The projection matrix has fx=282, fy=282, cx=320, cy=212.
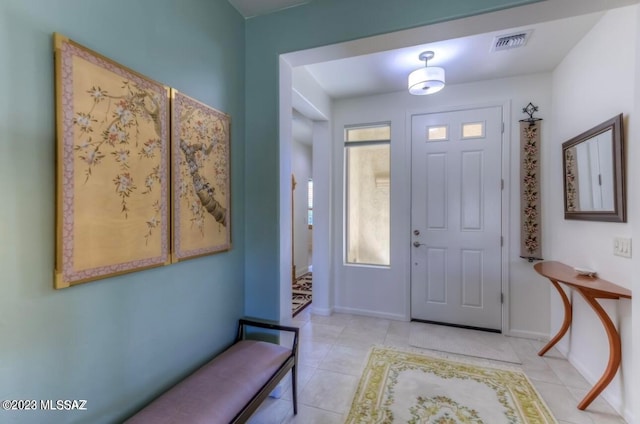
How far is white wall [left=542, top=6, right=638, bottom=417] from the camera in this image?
1.71 metres

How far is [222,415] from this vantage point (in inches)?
47.1

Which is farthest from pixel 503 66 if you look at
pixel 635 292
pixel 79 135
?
pixel 79 135

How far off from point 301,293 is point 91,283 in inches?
136

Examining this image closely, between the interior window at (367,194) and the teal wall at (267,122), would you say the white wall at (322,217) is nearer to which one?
the interior window at (367,194)

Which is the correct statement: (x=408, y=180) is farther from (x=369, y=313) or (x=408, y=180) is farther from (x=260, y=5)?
(x=260, y=5)

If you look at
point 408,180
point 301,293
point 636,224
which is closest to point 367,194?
point 408,180

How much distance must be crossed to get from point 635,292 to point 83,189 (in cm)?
269

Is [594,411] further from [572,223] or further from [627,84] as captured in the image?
[627,84]

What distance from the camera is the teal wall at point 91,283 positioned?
880mm

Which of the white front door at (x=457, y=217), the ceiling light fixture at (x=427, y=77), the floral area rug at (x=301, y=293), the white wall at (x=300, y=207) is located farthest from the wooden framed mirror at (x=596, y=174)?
the white wall at (x=300, y=207)

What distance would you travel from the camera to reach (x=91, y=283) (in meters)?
1.09

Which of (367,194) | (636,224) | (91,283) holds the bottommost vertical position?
(91,283)

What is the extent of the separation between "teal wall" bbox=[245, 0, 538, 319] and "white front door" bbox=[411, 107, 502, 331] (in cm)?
175

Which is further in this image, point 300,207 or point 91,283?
point 300,207
